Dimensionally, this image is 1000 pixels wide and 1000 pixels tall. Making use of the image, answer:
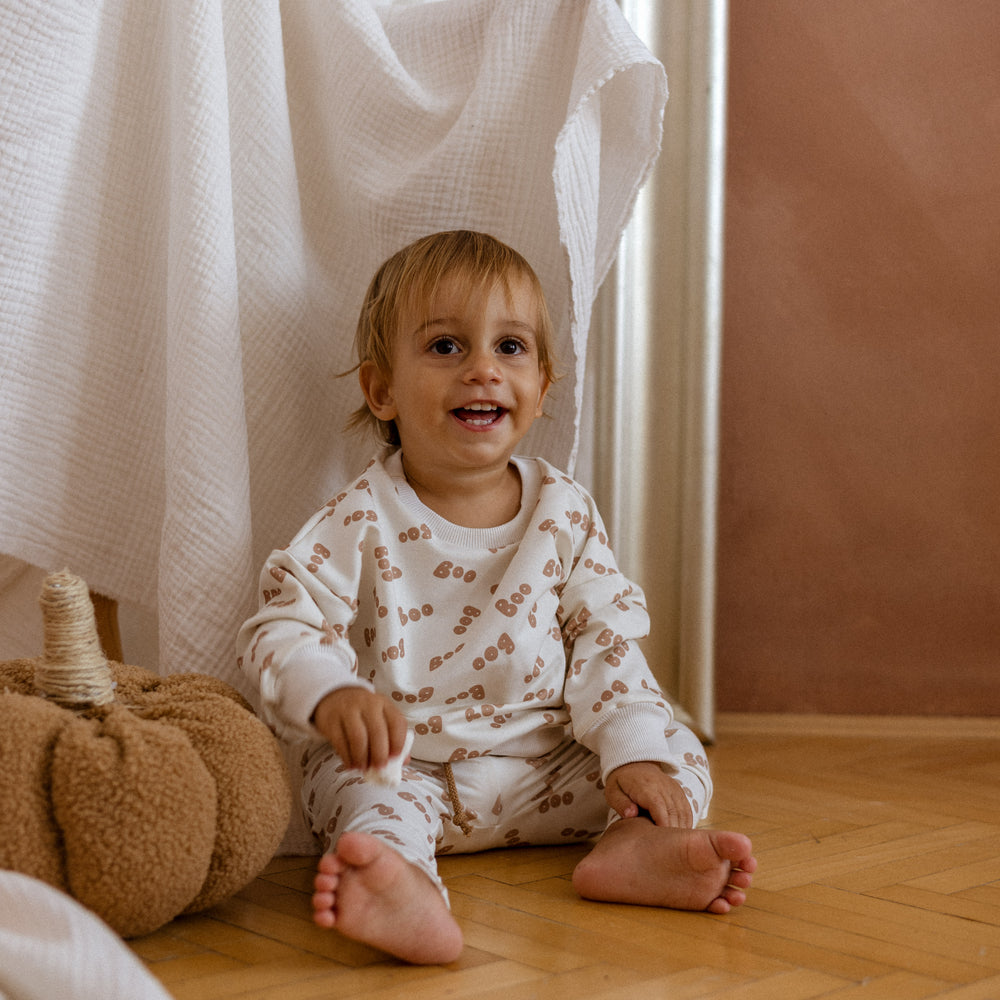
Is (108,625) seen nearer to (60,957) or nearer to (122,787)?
(122,787)

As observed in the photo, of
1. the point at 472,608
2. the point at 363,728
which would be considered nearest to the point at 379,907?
the point at 363,728

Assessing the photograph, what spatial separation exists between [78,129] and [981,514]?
104 centimetres

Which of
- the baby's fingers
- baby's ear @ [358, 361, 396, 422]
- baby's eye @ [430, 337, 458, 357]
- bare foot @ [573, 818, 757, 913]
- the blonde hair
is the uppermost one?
the blonde hair

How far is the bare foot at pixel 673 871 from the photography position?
0.81m

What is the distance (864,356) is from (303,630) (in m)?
0.82

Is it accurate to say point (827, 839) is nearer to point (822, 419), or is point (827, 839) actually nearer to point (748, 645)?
point (748, 645)

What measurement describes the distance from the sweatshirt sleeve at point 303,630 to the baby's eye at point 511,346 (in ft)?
0.67

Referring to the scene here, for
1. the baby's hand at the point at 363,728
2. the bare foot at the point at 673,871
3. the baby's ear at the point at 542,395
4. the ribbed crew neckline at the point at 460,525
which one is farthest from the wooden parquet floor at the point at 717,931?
the baby's ear at the point at 542,395

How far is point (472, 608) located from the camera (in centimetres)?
99

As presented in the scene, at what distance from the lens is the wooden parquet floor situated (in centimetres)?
68

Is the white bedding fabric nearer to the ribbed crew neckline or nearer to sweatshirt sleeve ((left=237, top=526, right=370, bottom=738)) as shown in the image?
sweatshirt sleeve ((left=237, top=526, right=370, bottom=738))

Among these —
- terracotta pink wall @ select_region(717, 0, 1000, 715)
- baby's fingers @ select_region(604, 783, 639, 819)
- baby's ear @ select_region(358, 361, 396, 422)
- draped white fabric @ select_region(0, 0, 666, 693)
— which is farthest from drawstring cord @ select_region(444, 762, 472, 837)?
terracotta pink wall @ select_region(717, 0, 1000, 715)

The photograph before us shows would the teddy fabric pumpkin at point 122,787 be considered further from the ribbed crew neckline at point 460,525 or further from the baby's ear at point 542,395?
the baby's ear at point 542,395

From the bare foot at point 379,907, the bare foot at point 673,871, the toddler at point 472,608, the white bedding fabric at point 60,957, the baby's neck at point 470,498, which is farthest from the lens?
the baby's neck at point 470,498
